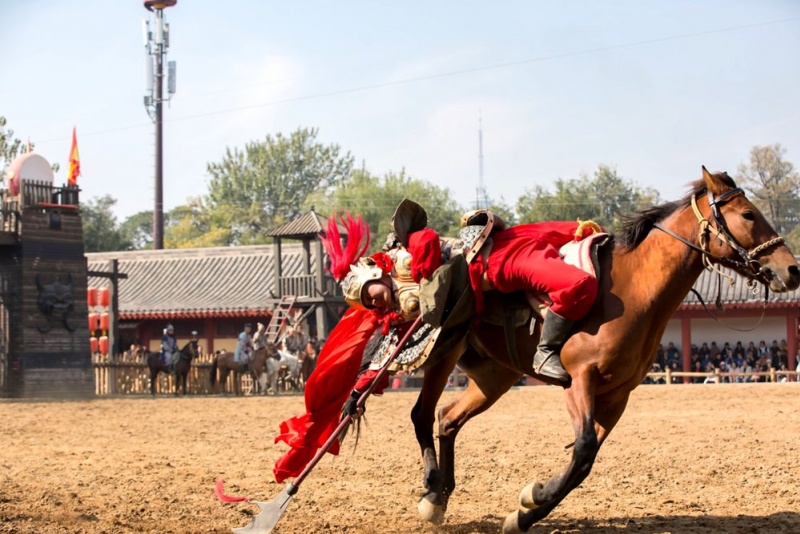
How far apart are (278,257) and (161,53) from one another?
1239 inches

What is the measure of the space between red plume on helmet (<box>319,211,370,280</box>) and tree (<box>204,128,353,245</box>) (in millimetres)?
68647

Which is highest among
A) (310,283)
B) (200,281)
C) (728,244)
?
(200,281)

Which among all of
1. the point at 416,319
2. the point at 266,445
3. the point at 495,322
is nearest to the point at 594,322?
the point at 495,322

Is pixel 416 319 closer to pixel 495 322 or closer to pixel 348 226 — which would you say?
pixel 495 322

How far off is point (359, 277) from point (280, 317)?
933 inches

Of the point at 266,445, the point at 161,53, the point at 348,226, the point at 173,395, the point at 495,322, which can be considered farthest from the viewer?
the point at 161,53

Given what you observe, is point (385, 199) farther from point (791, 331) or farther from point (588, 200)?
point (791, 331)

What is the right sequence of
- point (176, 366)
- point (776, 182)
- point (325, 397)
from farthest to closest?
1. point (776, 182)
2. point (176, 366)
3. point (325, 397)

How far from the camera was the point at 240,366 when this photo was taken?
2536cm

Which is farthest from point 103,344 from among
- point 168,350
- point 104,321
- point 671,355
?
point 671,355

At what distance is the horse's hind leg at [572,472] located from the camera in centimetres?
582

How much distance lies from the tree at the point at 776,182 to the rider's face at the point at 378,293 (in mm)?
54828

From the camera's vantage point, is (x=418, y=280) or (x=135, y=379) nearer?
(x=418, y=280)

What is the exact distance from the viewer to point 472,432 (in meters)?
12.6
